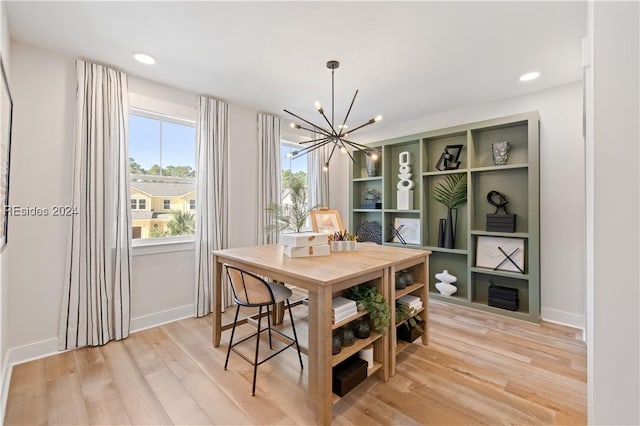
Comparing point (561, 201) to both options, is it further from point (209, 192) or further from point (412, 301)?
point (209, 192)

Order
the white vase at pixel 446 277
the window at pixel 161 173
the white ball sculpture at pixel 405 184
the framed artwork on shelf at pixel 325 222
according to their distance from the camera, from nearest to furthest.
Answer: the framed artwork on shelf at pixel 325 222 → the window at pixel 161 173 → the white vase at pixel 446 277 → the white ball sculpture at pixel 405 184

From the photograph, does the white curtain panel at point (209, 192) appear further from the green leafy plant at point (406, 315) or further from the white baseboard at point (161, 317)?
the green leafy plant at point (406, 315)

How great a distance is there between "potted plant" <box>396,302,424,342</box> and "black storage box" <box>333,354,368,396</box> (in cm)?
48

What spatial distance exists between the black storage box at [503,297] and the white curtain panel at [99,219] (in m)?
3.85

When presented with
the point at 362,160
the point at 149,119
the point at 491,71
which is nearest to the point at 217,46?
the point at 149,119

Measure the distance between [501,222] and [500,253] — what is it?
0.38 m

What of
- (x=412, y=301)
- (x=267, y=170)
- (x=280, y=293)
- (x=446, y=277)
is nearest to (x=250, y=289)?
(x=280, y=293)

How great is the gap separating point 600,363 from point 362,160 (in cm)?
414

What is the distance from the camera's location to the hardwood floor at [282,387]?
1602 millimetres

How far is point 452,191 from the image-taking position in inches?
140

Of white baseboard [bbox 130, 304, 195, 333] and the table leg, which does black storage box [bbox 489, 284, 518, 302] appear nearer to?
the table leg

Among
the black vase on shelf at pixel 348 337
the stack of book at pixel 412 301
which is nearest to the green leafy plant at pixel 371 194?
the stack of book at pixel 412 301

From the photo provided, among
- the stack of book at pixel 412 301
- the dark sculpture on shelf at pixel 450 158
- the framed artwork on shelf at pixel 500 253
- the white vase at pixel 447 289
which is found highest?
the dark sculpture on shelf at pixel 450 158

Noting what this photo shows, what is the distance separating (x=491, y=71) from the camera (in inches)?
100.0
